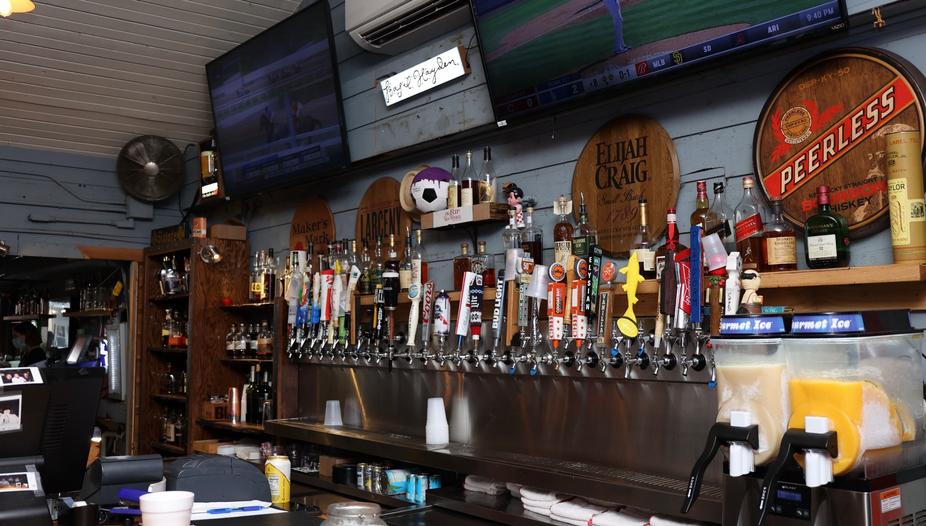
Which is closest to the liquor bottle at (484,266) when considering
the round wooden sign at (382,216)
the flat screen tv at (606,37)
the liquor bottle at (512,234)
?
the liquor bottle at (512,234)

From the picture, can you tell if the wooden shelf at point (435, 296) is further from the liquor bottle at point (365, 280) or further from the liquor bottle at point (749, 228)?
the liquor bottle at point (749, 228)

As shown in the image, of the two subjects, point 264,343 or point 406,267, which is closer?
point 406,267

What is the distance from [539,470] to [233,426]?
8.52 feet

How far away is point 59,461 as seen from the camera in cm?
233

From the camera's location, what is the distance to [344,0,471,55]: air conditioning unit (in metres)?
3.90

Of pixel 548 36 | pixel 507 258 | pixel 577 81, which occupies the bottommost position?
pixel 507 258

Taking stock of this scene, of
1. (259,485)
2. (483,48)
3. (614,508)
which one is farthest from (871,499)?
(483,48)

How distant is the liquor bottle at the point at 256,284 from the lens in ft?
16.7

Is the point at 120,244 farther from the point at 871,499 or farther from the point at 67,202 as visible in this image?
the point at 871,499

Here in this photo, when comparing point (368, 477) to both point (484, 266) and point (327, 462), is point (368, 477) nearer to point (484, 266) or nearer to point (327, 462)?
point (327, 462)

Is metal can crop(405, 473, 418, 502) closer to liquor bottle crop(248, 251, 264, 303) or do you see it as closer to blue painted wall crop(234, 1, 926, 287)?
blue painted wall crop(234, 1, 926, 287)

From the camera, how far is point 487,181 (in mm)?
3680

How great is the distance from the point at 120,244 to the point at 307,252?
2124 millimetres

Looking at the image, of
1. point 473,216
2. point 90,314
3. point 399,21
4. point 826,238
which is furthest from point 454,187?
point 90,314
